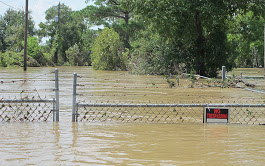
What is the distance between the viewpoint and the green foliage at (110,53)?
47.4 meters

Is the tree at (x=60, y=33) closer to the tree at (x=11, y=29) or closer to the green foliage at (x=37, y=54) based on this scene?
the tree at (x=11, y=29)

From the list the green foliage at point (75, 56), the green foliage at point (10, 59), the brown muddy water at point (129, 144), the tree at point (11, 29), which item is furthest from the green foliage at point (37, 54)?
the brown muddy water at point (129, 144)

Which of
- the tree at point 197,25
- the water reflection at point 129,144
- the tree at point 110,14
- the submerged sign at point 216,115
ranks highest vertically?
the tree at point 110,14

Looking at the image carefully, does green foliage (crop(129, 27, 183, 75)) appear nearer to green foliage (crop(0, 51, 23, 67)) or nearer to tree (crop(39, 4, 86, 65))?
green foliage (crop(0, 51, 23, 67))

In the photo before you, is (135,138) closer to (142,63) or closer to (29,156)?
(29,156)

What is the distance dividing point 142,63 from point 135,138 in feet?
93.2

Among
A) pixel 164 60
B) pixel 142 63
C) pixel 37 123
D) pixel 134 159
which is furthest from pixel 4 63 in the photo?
pixel 134 159

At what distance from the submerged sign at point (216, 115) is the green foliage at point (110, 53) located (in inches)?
1513

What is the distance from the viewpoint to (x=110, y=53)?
157 ft

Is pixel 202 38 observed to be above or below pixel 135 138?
above

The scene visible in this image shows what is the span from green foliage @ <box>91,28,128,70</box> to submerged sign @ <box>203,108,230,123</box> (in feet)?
126

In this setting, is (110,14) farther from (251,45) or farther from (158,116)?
(158,116)

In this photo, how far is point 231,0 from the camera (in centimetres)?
2923

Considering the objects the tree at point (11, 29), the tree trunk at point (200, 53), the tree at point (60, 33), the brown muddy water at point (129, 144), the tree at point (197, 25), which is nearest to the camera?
the brown muddy water at point (129, 144)
